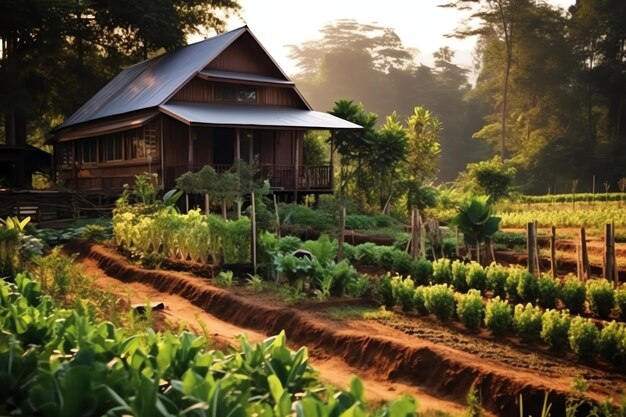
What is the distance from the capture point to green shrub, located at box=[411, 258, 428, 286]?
1099cm

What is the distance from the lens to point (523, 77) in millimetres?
46688

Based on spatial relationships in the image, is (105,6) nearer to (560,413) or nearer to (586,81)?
(586,81)

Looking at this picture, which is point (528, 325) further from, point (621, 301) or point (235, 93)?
point (235, 93)

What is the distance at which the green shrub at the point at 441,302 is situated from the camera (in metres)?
8.83

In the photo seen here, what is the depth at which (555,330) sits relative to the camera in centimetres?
743

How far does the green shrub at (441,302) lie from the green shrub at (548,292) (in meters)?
1.34

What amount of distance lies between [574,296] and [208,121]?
14.6 meters

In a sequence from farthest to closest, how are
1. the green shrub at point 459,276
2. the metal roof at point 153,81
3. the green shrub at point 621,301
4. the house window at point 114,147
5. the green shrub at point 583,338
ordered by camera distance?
the house window at point 114,147 < the metal roof at point 153,81 < the green shrub at point 459,276 < the green shrub at point 621,301 < the green shrub at point 583,338

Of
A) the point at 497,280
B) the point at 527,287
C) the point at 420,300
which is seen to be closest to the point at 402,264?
the point at 497,280

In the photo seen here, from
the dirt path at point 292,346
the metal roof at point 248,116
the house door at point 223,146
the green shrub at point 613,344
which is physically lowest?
the dirt path at point 292,346

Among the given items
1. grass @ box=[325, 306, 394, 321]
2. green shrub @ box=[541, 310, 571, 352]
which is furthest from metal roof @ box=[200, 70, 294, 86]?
green shrub @ box=[541, 310, 571, 352]

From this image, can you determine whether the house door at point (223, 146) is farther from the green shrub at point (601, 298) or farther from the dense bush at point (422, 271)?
the green shrub at point (601, 298)

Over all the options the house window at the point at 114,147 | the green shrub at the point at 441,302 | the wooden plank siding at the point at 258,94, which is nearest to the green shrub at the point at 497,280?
the green shrub at the point at 441,302

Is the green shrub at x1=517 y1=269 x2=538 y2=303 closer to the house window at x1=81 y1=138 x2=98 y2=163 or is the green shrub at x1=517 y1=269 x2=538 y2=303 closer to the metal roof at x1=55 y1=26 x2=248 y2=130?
the metal roof at x1=55 y1=26 x2=248 y2=130
